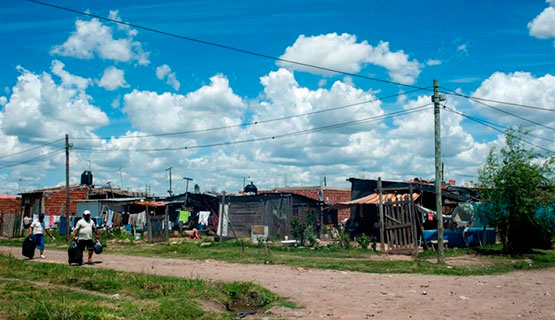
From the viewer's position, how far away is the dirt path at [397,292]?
9.56 metres

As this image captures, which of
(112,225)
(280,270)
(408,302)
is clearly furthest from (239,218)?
(408,302)

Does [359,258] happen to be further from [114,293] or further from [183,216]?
[183,216]

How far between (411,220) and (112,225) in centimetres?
2536

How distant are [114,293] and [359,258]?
11165 mm

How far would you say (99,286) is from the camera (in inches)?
453

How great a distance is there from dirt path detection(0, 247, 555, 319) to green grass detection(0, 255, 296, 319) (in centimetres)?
103

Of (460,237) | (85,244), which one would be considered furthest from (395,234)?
(85,244)

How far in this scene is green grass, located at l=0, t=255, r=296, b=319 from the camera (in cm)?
831

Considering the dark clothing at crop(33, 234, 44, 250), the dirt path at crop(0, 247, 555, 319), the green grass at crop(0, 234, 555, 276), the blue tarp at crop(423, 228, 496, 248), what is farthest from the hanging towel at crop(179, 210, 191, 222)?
the dirt path at crop(0, 247, 555, 319)

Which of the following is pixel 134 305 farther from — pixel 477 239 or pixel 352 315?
pixel 477 239

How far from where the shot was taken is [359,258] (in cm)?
2000

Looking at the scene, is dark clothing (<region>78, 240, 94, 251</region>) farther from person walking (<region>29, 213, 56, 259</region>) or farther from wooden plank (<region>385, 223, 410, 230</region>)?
wooden plank (<region>385, 223, 410, 230</region>)

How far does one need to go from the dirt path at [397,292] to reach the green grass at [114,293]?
3.38ft

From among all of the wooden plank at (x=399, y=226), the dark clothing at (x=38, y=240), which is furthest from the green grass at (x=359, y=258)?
the dark clothing at (x=38, y=240)
